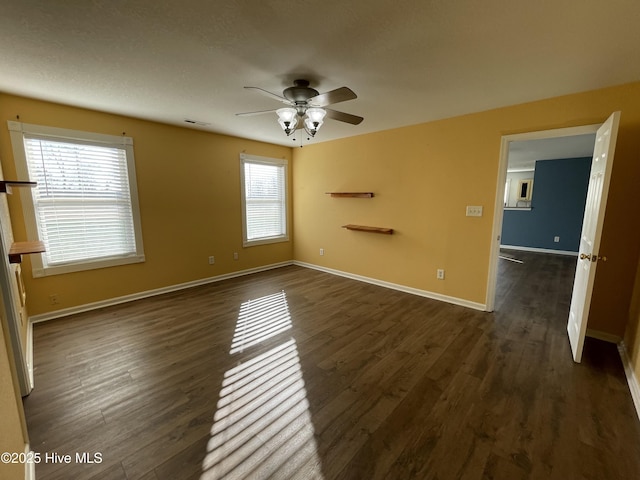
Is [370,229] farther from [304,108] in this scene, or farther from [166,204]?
[166,204]

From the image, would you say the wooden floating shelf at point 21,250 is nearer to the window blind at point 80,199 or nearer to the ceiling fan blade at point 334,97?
the window blind at point 80,199

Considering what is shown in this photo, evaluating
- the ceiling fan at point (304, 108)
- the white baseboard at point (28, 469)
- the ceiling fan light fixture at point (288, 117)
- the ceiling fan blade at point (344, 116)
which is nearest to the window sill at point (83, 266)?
the white baseboard at point (28, 469)

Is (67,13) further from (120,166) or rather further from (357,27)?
(120,166)

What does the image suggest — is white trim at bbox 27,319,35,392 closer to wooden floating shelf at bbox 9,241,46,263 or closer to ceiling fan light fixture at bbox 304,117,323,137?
wooden floating shelf at bbox 9,241,46,263

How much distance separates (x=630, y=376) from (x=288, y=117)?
3.45m

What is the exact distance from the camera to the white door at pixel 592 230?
2094mm

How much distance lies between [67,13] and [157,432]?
8.14 feet

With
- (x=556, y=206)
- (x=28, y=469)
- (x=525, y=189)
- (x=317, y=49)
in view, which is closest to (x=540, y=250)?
(x=556, y=206)

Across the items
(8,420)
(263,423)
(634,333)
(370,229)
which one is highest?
(370,229)

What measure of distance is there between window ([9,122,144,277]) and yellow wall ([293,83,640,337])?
2.94m

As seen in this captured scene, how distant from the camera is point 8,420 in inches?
46.8

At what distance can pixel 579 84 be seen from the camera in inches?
95.8

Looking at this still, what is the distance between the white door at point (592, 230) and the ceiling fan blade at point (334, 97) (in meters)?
2.00

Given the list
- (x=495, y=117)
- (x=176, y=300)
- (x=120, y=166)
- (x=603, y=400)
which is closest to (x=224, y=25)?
(x=120, y=166)
